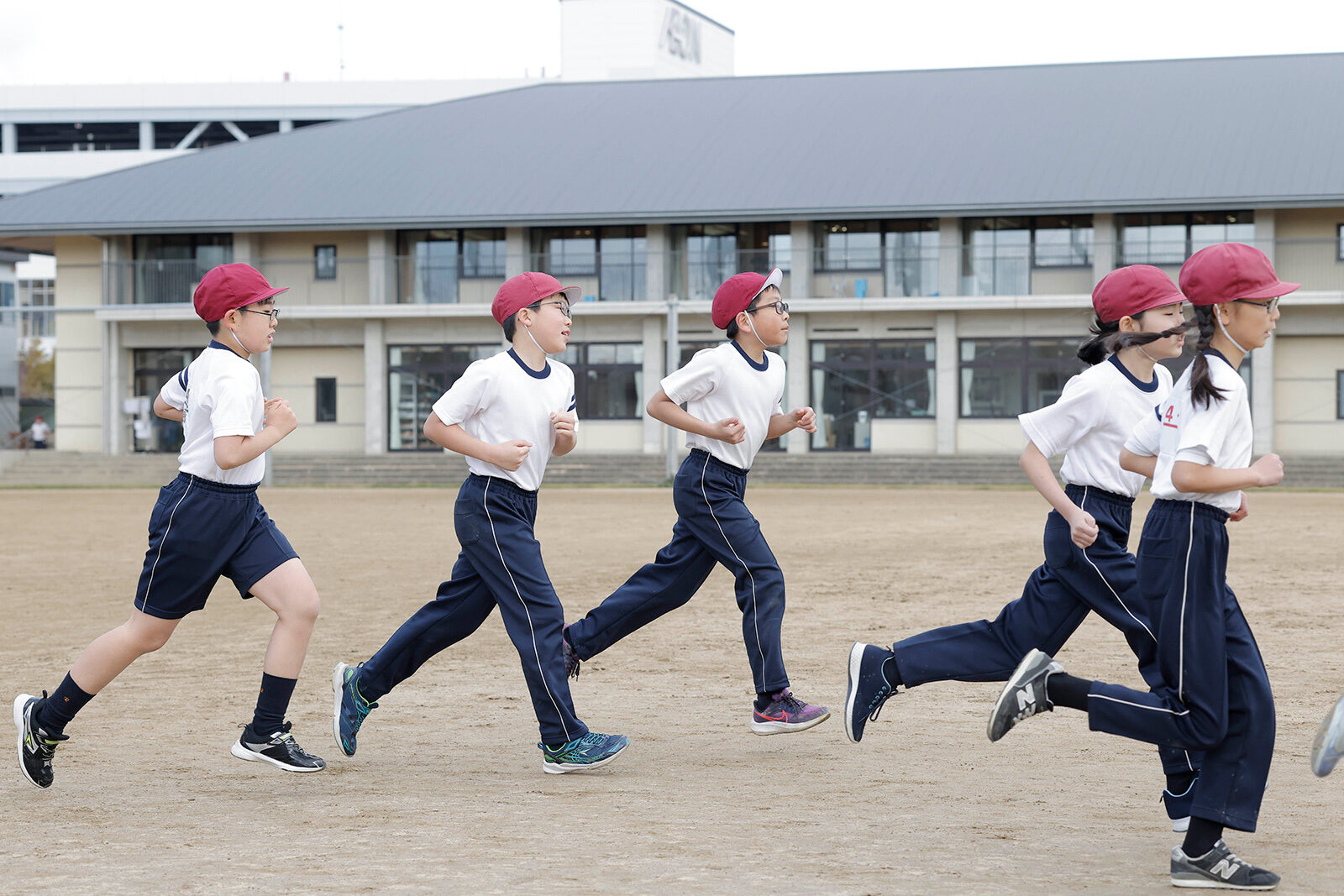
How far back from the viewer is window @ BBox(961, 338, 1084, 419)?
35500mm

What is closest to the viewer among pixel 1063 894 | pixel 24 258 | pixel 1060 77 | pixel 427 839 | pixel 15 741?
pixel 1063 894

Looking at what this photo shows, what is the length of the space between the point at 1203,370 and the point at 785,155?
1376 inches

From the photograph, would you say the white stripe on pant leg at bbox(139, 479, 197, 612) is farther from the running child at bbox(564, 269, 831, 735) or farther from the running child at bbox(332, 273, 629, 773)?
the running child at bbox(564, 269, 831, 735)

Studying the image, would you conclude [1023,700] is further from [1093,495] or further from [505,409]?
[505,409]

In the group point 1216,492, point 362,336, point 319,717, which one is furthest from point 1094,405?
point 362,336

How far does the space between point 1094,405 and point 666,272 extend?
32.8 meters

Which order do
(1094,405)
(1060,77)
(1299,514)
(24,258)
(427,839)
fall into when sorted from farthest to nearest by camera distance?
(24,258) → (1060,77) → (1299,514) → (1094,405) → (427,839)

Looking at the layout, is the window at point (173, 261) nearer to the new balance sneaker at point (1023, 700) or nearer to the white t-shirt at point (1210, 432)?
the new balance sneaker at point (1023, 700)

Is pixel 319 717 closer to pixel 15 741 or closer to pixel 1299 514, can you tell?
pixel 15 741

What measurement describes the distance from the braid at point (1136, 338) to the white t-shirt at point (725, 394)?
1.63 metres

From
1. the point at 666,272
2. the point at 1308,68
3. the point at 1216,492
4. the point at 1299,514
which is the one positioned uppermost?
the point at 1308,68

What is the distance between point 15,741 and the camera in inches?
245

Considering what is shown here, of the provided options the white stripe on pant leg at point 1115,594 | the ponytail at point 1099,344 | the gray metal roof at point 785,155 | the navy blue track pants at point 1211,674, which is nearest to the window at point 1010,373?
the gray metal roof at point 785,155

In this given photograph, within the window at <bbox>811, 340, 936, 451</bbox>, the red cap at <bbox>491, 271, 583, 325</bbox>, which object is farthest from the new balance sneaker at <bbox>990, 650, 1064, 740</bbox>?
the window at <bbox>811, 340, 936, 451</bbox>
